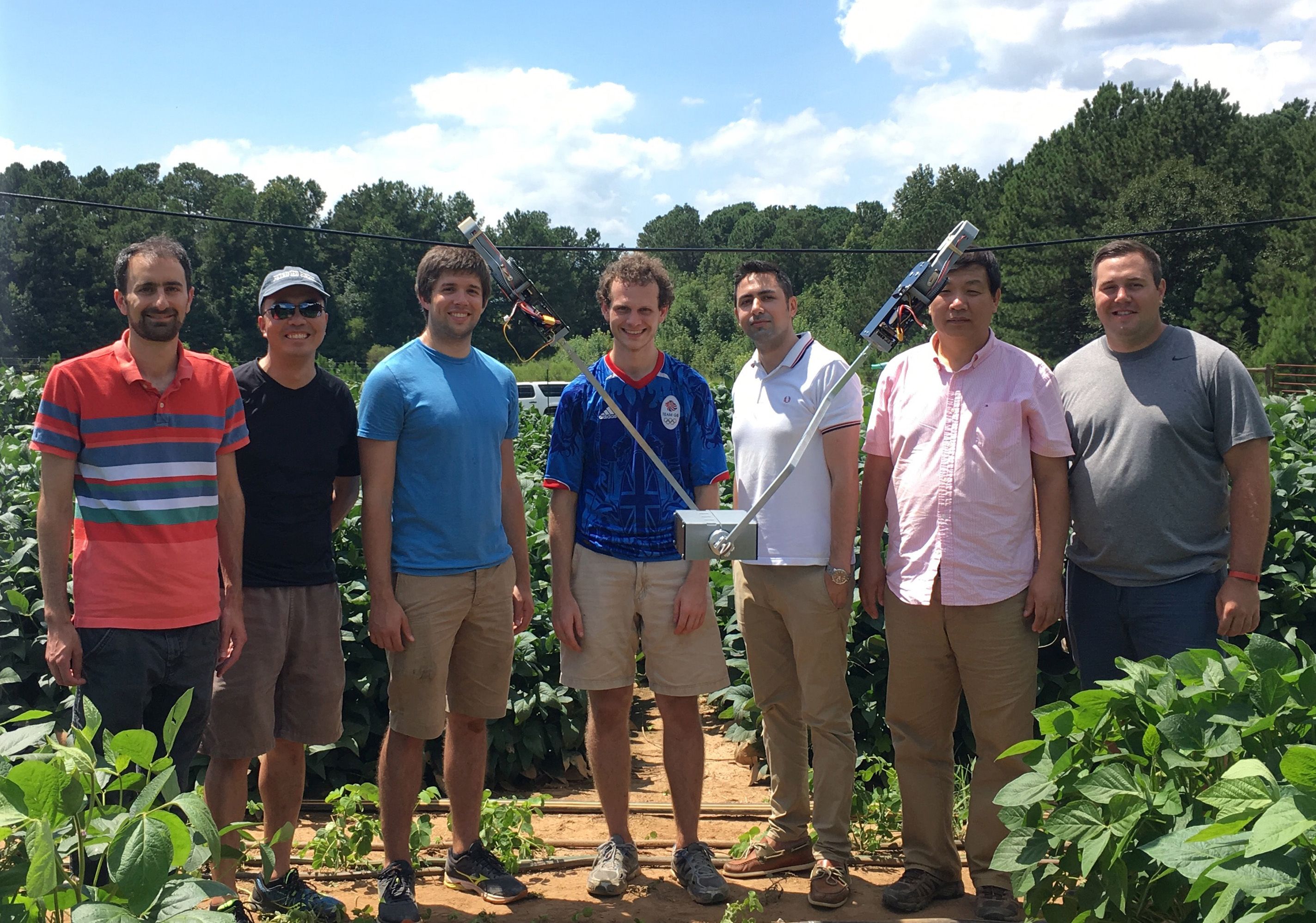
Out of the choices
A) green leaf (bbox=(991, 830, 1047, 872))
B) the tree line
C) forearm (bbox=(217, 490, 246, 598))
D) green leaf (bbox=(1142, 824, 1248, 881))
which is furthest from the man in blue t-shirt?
the tree line

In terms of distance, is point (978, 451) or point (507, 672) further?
point (507, 672)

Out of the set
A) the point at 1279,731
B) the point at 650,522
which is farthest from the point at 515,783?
the point at 1279,731

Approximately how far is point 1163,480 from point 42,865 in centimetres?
333

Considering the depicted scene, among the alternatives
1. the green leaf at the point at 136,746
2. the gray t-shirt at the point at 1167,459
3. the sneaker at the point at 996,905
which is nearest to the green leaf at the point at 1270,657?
the gray t-shirt at the point at 1167,459

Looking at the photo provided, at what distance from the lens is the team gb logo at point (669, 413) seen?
4.08m

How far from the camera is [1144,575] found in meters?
3.74

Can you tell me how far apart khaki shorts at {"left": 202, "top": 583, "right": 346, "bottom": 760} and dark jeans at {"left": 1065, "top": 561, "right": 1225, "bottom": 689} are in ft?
8.47

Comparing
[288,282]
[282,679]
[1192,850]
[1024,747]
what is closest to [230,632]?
[282,679]

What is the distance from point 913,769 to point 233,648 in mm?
2362

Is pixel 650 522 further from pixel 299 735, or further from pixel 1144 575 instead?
pixel 1144 575

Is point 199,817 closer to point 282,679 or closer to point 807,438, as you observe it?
point 807,438

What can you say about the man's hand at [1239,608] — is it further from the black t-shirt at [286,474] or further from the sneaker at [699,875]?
the black t-shirt at [286,474]

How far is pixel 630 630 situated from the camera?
413 centimetres

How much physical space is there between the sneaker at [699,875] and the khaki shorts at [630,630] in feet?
1.92
